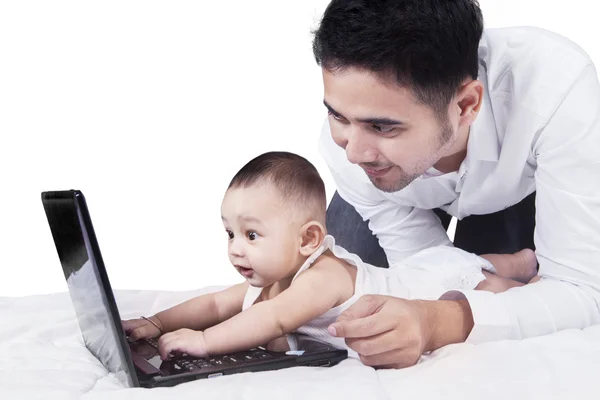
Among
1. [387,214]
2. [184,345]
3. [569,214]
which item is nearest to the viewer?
[184,345]

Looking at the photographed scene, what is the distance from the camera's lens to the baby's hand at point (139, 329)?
1.53 meters

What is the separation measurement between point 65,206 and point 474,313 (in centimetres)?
70

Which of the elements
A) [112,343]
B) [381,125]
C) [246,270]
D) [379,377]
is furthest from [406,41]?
[112,343]

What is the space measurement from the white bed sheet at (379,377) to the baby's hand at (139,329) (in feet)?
0.29

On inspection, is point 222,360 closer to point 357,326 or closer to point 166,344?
point 166,344

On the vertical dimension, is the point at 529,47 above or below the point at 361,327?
above

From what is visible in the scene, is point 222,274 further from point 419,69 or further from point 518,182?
point 419,69

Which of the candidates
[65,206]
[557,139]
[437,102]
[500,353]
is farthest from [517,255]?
[65,206]

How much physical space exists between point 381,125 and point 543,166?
37 centimetres

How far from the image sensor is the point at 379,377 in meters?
1.27

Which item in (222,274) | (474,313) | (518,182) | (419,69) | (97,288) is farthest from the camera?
(222,274)

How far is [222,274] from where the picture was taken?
9.89 ft

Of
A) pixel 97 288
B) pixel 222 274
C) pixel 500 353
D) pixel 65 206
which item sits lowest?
pixel 222 274

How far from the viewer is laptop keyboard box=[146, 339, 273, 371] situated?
1.29 metres
